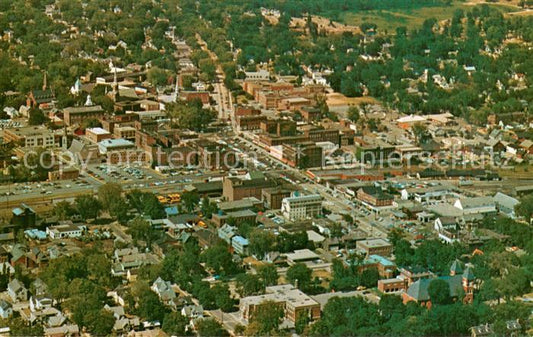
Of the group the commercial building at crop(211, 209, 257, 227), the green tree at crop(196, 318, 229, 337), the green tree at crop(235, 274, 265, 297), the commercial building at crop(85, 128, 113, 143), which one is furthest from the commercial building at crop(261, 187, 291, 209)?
the green tree at crop(196, 318, 229, 337)

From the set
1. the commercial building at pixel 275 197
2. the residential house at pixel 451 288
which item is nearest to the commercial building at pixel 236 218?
the commercial building at pixel 275 197

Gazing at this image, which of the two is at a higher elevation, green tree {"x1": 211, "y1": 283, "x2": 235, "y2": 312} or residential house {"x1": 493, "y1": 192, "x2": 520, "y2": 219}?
green tree {"x1": 211, "y1": 283, "x2": 235, "y2": 312}

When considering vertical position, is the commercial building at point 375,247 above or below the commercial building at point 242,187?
below

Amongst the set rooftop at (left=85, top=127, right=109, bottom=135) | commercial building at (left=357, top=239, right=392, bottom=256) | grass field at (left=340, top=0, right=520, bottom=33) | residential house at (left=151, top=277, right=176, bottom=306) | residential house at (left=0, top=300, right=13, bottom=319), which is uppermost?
grass field at (left=340, top=0, right=520, bottom=33)

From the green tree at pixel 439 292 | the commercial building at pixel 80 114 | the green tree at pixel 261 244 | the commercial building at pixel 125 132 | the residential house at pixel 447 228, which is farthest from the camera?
the commercial building at pixel 80 114

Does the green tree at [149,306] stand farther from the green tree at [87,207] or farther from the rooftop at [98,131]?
the rooftop at [98,131]

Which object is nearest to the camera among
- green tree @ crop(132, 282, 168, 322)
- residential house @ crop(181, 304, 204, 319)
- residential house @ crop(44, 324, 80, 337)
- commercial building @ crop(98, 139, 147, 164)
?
residential house @ crop(44, 324, 80, 337)

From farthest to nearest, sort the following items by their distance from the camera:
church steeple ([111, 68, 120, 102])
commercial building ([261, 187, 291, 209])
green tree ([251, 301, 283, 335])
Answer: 1. church steeple ([111, 68, 120, 102])
2. commercial building ([261, 187, 291, 209])
3. green tree ([251, 301, 283, 335])

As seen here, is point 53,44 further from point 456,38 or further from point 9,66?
point 456,38

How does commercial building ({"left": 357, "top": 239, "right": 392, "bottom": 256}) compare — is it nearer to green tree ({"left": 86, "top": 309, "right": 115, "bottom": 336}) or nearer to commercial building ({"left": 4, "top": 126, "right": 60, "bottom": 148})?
green tree ({"left": 86, "top": 309, "right": 115, "bottom": 336})
